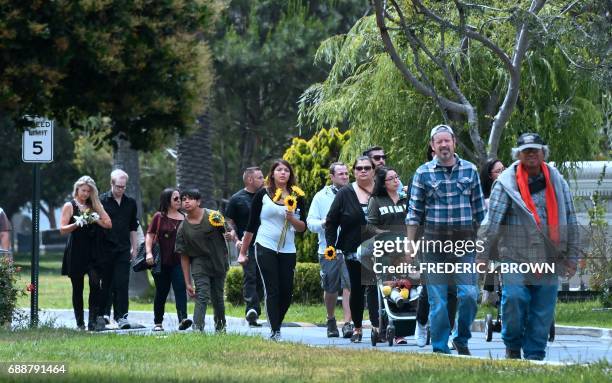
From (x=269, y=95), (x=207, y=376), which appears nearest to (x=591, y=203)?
(x=207, y=376)

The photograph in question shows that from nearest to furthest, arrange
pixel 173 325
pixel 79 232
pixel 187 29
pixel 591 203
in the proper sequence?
pixel 187 29, pixel 79 232, pixel 173 325, pixel 591 203

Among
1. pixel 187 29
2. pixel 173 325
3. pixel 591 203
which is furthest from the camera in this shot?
pixel 591 203

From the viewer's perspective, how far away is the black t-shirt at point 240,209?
1791 cm

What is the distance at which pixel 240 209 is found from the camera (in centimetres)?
1792

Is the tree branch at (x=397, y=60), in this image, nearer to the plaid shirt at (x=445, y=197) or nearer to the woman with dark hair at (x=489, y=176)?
the woman with dark hair at (x=489, y=176)

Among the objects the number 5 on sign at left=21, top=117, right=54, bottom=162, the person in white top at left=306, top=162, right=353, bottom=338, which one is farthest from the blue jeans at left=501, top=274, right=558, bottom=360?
the number 5 on sign at left=21, top=117, right=54, bottom=162

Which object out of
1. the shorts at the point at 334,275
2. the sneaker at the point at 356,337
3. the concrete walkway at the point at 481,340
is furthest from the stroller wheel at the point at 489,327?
the shorts at the point at 334,275

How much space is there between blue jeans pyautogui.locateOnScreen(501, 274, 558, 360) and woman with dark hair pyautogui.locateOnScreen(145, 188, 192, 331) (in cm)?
632

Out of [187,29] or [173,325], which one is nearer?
[187,29]

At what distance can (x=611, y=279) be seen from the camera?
1897cm

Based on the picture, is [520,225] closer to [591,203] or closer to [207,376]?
[207,376]

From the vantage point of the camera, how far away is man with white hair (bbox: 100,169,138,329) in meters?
16.7

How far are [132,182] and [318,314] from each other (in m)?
9.18

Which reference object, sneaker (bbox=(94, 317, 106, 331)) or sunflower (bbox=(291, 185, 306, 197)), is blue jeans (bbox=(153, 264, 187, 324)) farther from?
sunflower (bbox=(291, 185, 306, 197))
